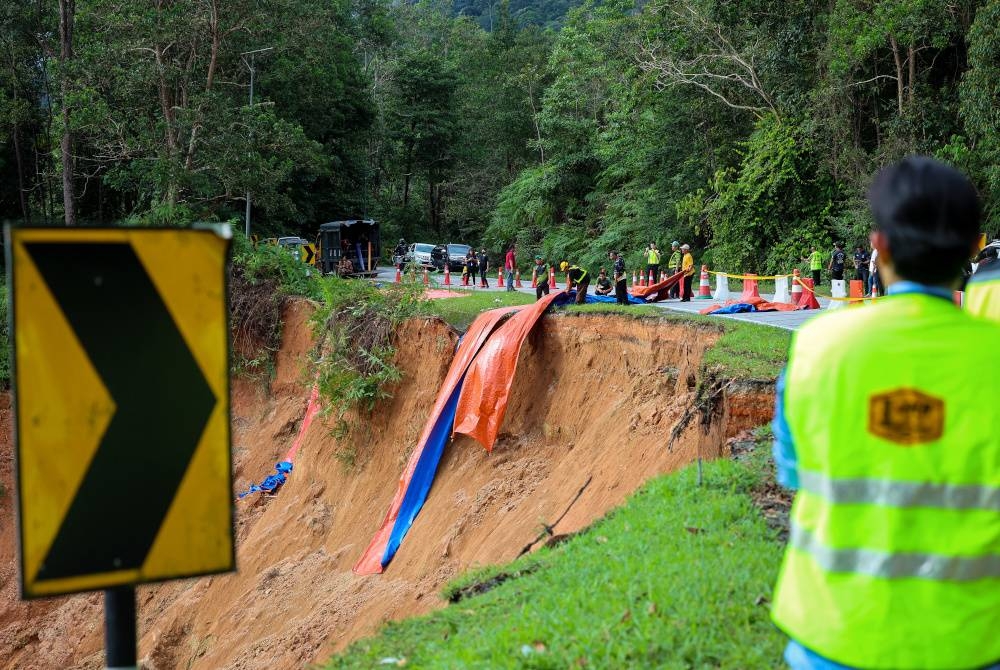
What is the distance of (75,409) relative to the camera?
254cm

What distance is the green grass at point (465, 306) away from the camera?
61.1 ft

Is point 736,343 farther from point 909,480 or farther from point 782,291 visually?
point 782,291

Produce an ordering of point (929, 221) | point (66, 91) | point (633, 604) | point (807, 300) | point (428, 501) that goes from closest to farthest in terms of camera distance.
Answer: point (929, 221), point (633, 604), point (428, 501), point (807, 300), point (66, 91)

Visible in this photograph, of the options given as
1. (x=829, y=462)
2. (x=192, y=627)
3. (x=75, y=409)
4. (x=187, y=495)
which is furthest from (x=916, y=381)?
(x=192, y=627)

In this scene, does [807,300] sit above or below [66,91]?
below

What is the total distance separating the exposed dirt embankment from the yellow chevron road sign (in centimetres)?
559

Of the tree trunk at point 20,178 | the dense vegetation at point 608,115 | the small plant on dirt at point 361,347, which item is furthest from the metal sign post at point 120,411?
the tree trunk at point 20,178

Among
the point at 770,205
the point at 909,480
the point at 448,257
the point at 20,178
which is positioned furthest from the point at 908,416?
the point at 20,178

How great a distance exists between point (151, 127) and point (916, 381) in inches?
1216

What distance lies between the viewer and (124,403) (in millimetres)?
2609

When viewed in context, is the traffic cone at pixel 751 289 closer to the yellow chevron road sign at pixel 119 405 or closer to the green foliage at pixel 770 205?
the green foliage at pixel 770 205

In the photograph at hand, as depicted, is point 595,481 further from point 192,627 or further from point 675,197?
point 675,197

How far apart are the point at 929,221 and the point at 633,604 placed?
3.27 metres

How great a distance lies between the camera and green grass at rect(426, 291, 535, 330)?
18.6m
